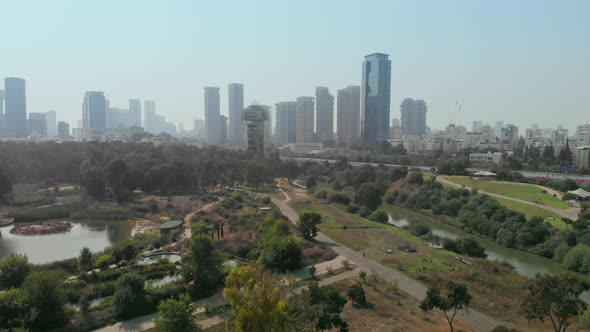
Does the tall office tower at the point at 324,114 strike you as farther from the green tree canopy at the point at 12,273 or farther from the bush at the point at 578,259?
the green tree canopy at the point at 12,273

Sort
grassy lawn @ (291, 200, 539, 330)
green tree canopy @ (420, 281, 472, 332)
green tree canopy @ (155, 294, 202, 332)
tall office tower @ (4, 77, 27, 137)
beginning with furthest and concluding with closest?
tall office tower @ (4, 77, 27, 137)
grassy lawn @ (291, 200, 539, 330)
green tree canopy @ (420, 281, 472, 332)
green tree canopy @ (155, 294, 202, 332)

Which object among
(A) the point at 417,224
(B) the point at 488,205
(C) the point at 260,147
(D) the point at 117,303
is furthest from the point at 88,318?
(C) the point at 260,147

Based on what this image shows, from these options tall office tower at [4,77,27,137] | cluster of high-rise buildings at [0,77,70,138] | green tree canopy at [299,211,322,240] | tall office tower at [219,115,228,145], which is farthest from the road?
tall office tower at [4,77,27,137]

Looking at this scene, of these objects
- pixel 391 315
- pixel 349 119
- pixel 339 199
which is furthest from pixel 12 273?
pixel 349 119

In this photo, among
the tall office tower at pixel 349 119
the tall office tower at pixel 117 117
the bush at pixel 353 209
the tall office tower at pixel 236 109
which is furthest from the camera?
the tall office tower at pixel 117 117

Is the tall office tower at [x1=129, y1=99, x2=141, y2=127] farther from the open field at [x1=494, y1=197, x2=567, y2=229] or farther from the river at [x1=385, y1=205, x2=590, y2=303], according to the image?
the open field at [x1=494, y1=197, x2=567, y2=229]

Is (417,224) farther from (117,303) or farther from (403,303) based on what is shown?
(117,303)

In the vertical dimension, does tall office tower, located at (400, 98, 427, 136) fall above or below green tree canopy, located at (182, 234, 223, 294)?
above

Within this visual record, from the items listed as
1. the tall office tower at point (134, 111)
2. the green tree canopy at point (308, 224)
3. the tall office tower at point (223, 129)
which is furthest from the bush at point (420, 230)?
the tall office tower at point (134, 111)
